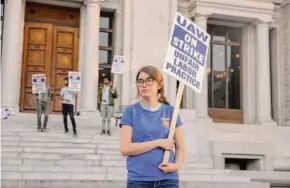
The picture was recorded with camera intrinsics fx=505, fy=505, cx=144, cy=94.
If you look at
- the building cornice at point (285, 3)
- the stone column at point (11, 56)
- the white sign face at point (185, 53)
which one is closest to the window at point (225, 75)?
the building cornice at point (285, 3)

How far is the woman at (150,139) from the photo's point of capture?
11.7ft

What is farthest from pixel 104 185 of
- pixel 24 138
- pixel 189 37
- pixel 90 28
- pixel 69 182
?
pixel 90 28

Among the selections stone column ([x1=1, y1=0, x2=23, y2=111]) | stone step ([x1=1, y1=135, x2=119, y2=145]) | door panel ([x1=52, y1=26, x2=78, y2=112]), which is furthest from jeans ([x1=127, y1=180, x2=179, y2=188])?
door panel ([x1=52, y1=26, x2=78, y2=112])

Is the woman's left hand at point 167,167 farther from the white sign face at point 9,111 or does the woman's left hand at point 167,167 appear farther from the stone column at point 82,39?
the stone column at point 82,39

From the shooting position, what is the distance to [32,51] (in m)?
18.2

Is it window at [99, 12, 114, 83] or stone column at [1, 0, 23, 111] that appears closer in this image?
stone column at [1, 0, 23, 111]

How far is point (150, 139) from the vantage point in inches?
143

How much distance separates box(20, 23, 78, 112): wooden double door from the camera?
18.0 meters

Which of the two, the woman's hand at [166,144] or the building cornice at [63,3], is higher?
the building cornice at [63,3]

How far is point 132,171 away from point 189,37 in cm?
135

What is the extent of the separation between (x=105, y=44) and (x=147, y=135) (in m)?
15.9

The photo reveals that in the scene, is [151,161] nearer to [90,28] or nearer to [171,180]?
[171,180]

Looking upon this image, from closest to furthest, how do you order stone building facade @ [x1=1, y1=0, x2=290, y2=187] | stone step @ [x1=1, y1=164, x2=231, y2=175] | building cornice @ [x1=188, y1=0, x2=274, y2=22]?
1. stone step @ [x1=1, y1=164, x2=231, y2=175]
2. stone building facade @ [x1=1, y1=0, x2=290, y2=187]
3. building cornice @ [x1=188, y1=0, x2=274, y2=22]

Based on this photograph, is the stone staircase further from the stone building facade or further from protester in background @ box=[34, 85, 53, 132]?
the stone building facade
